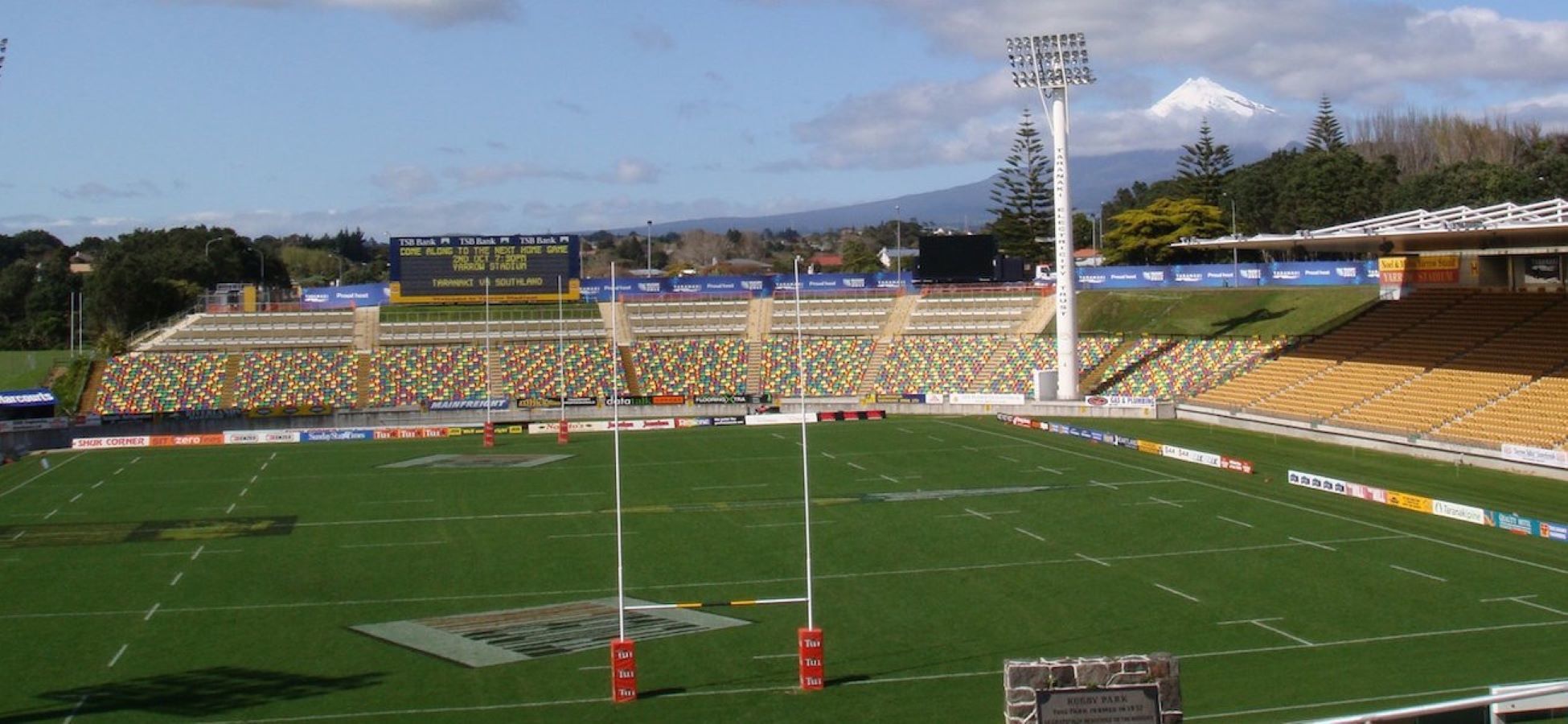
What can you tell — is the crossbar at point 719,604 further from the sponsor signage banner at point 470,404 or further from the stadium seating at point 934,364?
the stadium seating at point 934,364

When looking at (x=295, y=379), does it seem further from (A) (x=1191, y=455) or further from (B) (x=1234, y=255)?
(B) (x=1234, y=255)

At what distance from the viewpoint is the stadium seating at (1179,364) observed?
66688 mm

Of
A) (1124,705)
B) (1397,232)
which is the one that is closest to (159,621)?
(1124,705)

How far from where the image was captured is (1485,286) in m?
58.6

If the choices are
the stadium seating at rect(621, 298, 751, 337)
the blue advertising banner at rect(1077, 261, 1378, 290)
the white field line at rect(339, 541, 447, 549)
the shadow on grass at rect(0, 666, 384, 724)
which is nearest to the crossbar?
the shadow on grass at rect(0, 666, 384, 724)

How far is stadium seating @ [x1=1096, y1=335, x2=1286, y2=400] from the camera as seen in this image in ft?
219

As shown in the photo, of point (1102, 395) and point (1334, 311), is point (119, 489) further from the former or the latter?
point (1334, 311)

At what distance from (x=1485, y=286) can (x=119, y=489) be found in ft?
171

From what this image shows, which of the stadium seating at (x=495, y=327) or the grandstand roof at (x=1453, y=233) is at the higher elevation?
the grandstand roof at (x=1453, y=233)

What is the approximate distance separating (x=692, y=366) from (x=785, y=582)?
47.9 metres

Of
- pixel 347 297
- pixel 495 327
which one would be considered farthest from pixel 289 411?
pixel 347 297

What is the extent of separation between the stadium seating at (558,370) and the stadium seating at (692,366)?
5.43 feet

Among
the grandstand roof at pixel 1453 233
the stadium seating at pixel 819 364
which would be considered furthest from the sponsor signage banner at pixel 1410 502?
the stadium seating at pixel 819 364

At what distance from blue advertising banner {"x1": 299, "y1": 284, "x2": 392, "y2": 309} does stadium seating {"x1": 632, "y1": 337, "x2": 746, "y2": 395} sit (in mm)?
Result: 16263
